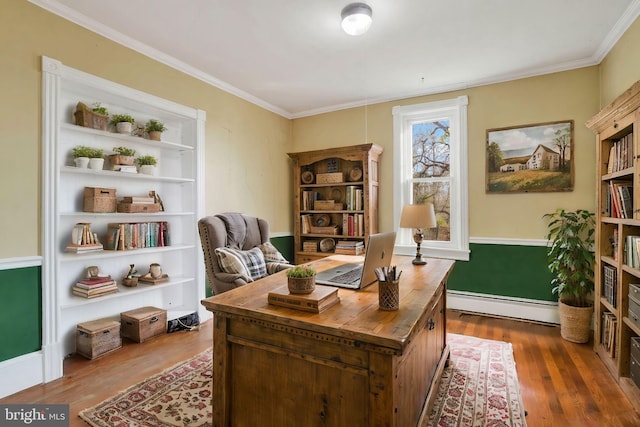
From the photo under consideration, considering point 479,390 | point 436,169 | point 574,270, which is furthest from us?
point 436,169

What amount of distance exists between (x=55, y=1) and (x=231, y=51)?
3.96ft

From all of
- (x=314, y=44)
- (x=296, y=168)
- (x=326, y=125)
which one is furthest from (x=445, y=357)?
(x=326, y=125)

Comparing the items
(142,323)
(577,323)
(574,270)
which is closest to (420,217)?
(574,270)

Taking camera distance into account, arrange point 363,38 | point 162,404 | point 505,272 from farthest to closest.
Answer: point 505,272 → point 363,38 → point 162,404

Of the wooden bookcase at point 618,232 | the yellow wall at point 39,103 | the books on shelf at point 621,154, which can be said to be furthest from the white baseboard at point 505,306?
the yellow wall at point 39,103

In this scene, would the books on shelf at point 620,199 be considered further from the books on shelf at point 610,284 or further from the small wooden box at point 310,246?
the small wooden box at point 310,246

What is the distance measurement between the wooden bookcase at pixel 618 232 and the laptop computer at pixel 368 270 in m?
1.52

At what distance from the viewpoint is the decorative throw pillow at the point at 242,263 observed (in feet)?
7.70

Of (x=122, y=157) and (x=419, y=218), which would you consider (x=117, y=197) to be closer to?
(x=122, y=157)

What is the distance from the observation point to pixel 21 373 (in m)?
2.07

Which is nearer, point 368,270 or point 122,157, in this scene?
point 368,270

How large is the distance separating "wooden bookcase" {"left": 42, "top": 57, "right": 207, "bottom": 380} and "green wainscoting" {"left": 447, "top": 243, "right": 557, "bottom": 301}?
2.88 m

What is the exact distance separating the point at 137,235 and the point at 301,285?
2.11m

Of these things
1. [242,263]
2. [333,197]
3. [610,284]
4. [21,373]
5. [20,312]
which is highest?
[333,197]
